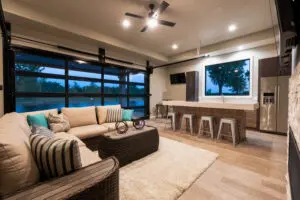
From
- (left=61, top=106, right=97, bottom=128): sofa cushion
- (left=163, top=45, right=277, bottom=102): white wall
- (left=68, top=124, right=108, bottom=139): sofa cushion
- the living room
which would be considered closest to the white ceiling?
the living room

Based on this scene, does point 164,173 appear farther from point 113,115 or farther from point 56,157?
point 113,115

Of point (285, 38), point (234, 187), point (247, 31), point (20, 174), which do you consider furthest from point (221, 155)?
point (247, 31)

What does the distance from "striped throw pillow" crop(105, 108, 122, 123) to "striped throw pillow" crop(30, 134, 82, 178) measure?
8.38 ft

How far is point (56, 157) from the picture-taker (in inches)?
38.8

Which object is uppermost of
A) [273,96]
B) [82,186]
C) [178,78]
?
[178,78]

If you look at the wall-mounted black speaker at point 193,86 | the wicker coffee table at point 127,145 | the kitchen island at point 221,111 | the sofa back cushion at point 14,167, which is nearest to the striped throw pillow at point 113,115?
the wicker coffee table at point 127,145

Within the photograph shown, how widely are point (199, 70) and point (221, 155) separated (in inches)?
163

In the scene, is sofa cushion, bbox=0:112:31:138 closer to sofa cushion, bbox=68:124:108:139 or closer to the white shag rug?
sofa cushion, bbox=68:124:108:139

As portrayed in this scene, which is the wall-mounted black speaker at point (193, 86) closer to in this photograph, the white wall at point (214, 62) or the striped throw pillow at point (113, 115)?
the white wall at point (214, 62)

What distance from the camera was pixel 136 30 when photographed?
3.95m

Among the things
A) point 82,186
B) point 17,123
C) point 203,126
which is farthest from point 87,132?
point 203,126

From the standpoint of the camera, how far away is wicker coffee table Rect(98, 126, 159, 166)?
6.97 ft

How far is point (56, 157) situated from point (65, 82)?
3735mm

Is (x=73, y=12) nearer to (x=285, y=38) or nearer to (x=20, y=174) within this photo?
(x=20, y=174)
